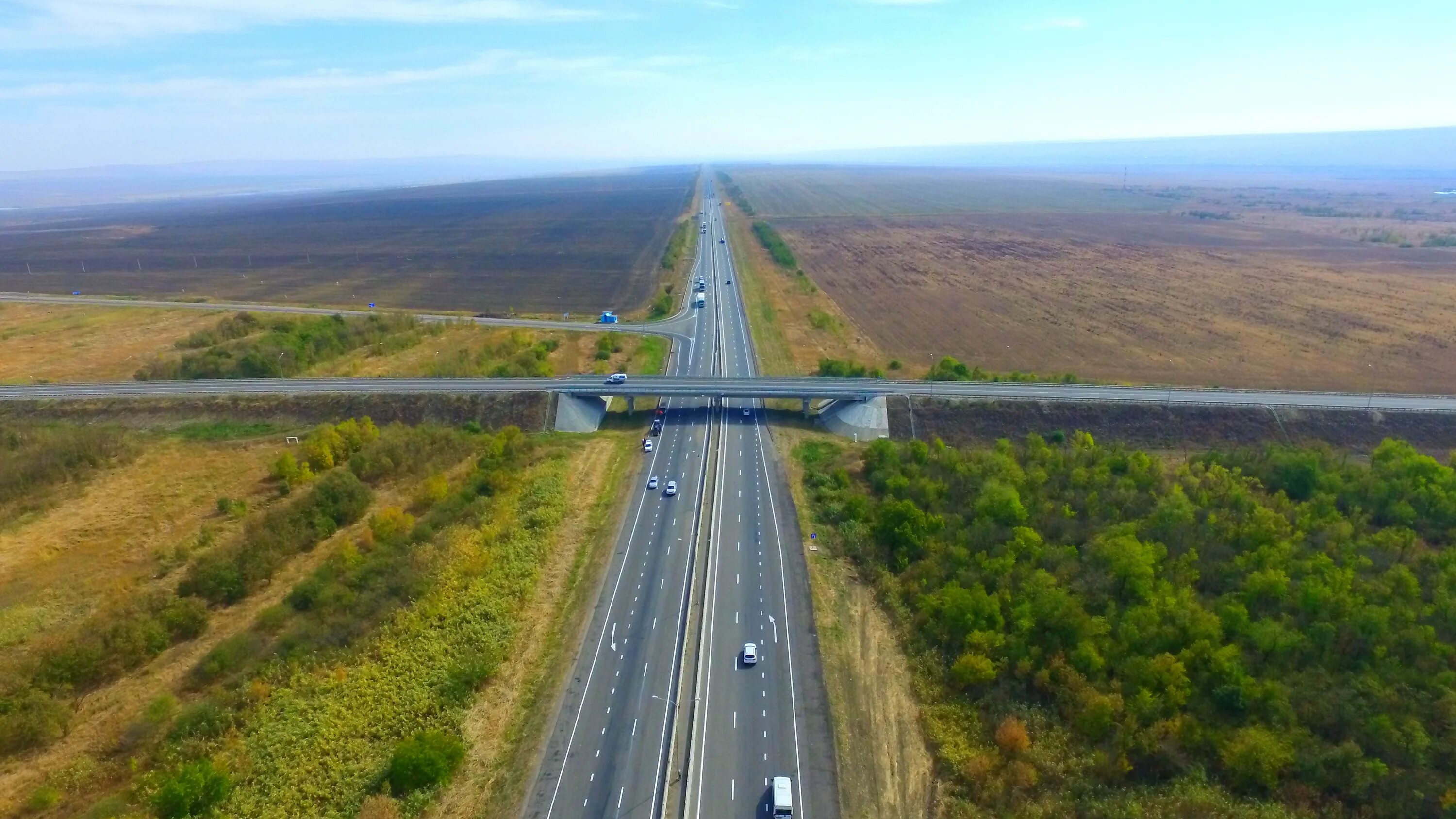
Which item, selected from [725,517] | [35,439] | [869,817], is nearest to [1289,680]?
[869,817]

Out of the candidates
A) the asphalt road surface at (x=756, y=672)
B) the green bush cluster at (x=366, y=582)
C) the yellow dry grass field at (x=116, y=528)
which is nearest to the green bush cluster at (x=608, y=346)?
the green bush cluster at (x=366, y=582)

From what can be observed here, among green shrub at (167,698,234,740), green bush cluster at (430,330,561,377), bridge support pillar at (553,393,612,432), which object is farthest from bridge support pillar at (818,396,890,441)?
green shrub at (167,698,234,740)

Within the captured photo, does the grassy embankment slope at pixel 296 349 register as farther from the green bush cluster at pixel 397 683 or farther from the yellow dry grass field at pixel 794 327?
the green bush cluster at pixel 397 683

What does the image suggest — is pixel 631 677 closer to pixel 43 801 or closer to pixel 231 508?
pixel 43 801

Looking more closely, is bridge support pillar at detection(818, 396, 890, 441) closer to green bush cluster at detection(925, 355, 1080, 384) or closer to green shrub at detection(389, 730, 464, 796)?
green bush cluster at detection(925, 355, 1080, 384)

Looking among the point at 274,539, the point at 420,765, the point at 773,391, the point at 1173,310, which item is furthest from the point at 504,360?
the point at 1173,310

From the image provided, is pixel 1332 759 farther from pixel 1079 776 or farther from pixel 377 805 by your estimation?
pixel 377 805

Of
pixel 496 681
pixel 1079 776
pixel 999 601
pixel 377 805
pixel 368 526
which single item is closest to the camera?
pixel 377 805
